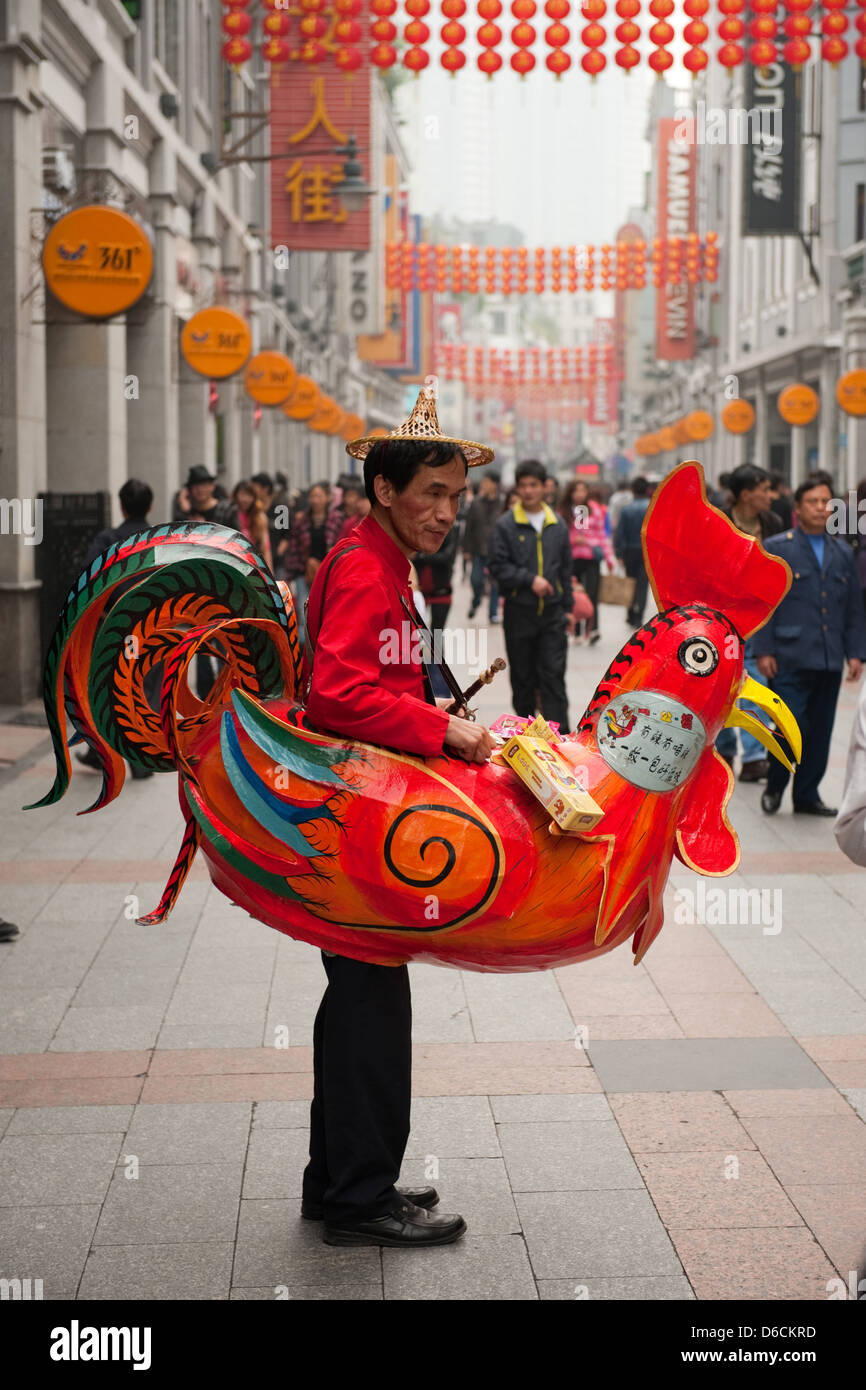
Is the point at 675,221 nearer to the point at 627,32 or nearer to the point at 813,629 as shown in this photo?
the point at 627,32

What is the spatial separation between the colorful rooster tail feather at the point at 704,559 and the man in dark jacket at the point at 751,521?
4.98 metres

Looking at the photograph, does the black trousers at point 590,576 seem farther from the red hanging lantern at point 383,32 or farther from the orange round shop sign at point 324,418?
the orange round shop sign at point 324,418

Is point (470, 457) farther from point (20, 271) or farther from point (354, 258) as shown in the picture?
point (354, 258)

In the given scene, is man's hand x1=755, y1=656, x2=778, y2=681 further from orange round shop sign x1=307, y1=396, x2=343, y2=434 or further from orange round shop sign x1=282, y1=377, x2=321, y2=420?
orange round shop sign x1=307, y1=396, x2=343, y2=434

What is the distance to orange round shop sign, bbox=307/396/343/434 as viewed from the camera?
27.8m

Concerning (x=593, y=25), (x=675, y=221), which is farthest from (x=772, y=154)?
(x=675, y=221)

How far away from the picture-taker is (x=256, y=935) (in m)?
6.64

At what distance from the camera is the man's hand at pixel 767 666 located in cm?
863

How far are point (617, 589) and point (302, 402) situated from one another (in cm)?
1050

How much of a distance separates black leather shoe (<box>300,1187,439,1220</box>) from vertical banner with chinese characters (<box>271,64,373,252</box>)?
20532mm

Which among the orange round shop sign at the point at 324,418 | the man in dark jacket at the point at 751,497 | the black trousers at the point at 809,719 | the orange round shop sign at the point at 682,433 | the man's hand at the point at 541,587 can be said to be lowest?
the black trousers at the point at 809,719

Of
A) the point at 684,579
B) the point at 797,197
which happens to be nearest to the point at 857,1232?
the point at 684,579

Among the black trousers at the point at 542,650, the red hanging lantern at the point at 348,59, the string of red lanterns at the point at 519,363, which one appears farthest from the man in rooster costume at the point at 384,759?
the string of red lanterns at the point at 519,363

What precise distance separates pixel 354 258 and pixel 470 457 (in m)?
32.9
